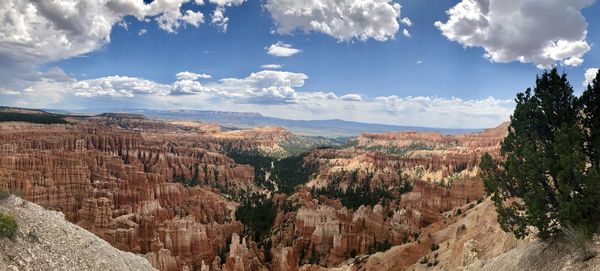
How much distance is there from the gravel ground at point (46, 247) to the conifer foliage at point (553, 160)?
17.2 metres

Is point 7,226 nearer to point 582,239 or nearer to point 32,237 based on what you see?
point 32,237

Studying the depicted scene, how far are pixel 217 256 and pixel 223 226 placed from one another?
1062cm

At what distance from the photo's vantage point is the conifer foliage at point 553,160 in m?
14.1

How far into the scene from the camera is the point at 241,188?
11425 centimetres

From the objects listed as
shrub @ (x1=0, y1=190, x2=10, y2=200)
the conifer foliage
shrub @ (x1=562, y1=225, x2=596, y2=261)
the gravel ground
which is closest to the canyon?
shrub @ (x1=0, y1=190, x2=10, y2=200)

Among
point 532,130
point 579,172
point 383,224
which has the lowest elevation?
point 383,224

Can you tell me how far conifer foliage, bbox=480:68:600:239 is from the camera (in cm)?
1407

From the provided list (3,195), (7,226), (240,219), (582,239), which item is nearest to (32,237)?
(7,226)

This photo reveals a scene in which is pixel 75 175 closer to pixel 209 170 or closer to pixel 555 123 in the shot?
pixel 209 170

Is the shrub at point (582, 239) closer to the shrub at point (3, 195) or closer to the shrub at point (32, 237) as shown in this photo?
the shrub at point (32, 237)

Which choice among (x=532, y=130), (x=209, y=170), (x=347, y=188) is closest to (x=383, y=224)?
(x=532, y=130)

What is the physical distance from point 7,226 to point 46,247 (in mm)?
2256

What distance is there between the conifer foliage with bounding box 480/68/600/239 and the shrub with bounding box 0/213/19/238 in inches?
705

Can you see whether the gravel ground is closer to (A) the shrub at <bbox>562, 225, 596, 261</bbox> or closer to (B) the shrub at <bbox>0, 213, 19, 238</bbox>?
(B) the shrub at <bbox>0, 213, 19, 238</bbox>
